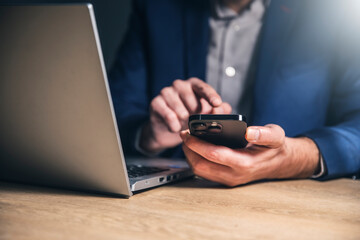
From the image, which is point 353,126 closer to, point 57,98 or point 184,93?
point 184,93

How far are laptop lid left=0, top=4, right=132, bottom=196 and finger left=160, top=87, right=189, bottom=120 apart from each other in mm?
339

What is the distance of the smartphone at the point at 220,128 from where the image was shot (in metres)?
0.55

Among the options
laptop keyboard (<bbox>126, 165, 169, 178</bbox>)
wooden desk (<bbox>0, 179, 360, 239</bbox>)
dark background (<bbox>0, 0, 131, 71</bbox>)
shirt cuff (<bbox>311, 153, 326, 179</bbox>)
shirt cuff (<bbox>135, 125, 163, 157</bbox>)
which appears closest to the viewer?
wooden desk (<bbox>0, 179, 360, 239</bbox>)

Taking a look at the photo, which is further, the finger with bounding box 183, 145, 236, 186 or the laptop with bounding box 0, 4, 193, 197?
the finger with bounding box 183, 145, 236, 186

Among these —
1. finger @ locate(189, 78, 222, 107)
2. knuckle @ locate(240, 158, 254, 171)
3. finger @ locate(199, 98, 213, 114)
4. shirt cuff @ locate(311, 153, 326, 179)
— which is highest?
finger @ locate(189, 78, 222, 107)

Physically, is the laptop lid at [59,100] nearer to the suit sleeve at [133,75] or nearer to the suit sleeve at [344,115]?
the suit sleeve at [344,115]

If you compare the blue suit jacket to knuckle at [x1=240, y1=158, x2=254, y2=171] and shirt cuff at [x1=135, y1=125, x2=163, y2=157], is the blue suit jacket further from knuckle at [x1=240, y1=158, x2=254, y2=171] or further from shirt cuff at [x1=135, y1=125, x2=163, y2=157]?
knuckle at [x1=240, y1=158, x2=254, y2=171]

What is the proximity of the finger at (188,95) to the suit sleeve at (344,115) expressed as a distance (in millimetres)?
292

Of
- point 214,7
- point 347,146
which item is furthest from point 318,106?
point 214,7

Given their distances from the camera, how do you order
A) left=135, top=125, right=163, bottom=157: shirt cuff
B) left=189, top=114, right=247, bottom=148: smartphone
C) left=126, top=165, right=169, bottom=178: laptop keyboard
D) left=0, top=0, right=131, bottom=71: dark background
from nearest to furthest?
left=189, top=114, right=247, bottom=148: smartphone → left=126, top=165, right=169, bottom=178: laptop keyboard → left=135, top=125, right=163, bottom=157: shirt cuff → left=0, top=0, right=131, bottom=71: dark background

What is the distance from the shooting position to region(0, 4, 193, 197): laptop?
46 centimetres

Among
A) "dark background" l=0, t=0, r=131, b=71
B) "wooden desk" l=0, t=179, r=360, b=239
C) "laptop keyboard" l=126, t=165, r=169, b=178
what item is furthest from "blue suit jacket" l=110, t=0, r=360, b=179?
"dark background" l=0, t=0, r=131, b=71

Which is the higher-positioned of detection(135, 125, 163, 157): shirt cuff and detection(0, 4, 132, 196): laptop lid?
detection(0, 4, 132, 196): laptop lid

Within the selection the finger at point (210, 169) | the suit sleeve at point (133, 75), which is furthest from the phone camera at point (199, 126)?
the suit sleeve at point (133, 75)
